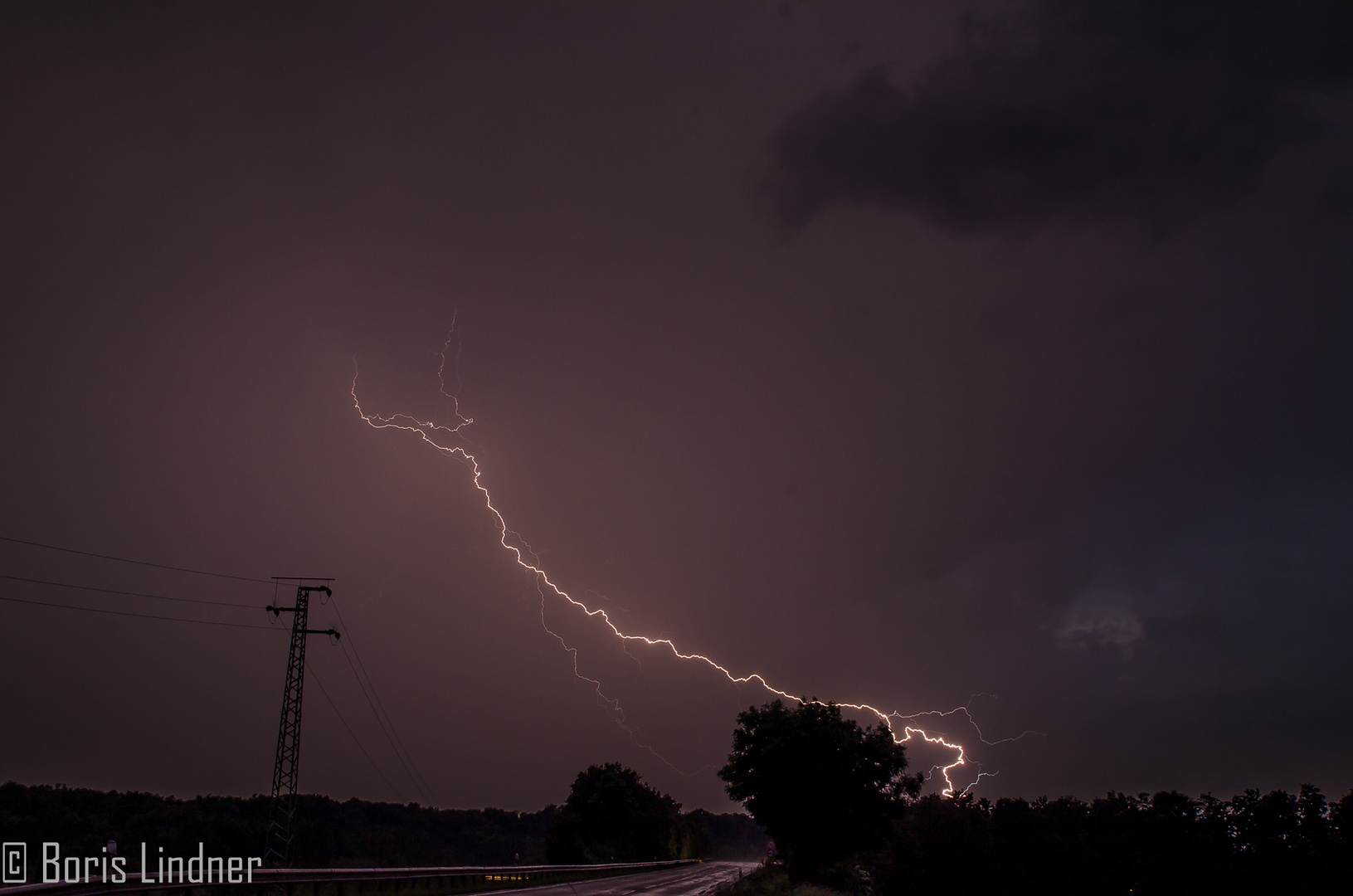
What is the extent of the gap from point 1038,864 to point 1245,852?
74.8ft

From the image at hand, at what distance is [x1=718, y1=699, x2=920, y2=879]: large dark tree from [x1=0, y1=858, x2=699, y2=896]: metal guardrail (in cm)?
1082

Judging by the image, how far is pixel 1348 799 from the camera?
3526 inches

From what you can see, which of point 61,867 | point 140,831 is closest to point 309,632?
point 61,867

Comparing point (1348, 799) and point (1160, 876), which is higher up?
point (1348, 799)

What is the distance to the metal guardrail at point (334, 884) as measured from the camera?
1139 centimetres

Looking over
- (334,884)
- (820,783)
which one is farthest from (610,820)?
(334,884)

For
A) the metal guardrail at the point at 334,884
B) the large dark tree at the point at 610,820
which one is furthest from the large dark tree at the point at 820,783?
the large dark tree at the point at 610,820

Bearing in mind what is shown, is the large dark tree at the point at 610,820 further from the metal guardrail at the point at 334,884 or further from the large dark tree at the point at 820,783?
the metal guardrail at the point at 334,884

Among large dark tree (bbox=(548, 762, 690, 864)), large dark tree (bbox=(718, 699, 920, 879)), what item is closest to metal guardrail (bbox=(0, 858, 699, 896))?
large dark tree (bbox=(718, 699, 920, 879))

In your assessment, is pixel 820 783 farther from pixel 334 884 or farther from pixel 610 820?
pixel 610 820

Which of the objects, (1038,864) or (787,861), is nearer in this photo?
(787,861)

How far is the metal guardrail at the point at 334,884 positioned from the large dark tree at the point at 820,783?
1082cm

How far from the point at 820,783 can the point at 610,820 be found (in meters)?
59.0

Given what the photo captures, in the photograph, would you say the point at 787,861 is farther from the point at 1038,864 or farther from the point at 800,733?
the point at 1038,864
